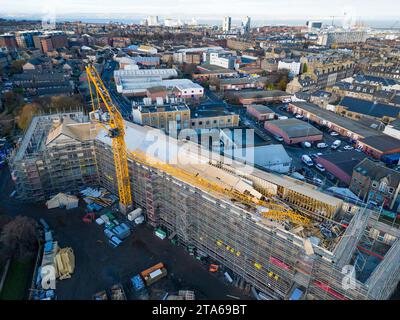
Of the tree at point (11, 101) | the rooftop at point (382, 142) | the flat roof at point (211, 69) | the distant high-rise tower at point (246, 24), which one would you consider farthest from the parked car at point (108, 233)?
the distant high-rise tower at point (246, 24)

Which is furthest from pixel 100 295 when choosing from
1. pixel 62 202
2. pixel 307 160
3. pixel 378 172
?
pixel 307 160

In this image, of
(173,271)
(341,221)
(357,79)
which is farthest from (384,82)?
(173,271)

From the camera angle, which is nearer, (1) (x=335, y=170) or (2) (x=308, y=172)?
(1) (x=335, y=170)

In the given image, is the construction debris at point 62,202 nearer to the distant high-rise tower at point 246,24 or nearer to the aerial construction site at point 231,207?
the aerial construction site at point 231,207

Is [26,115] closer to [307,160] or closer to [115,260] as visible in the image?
[115,260]

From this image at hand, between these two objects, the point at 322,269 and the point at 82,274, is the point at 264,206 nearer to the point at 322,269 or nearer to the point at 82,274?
the point at 322,269

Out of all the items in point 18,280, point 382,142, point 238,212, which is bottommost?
point 18,280
